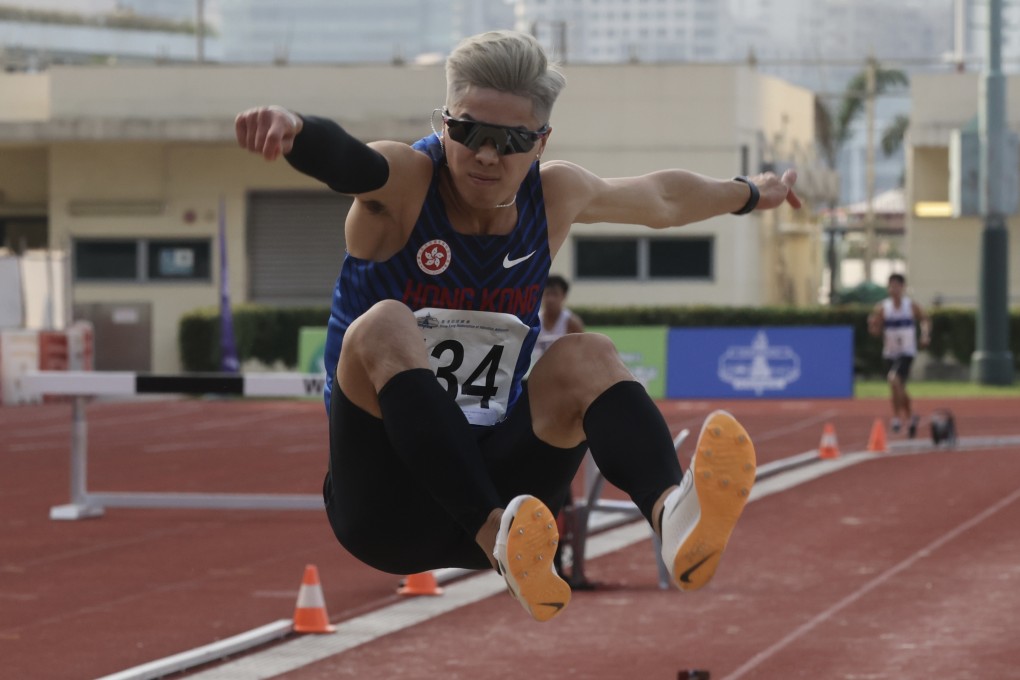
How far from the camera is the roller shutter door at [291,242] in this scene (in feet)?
107

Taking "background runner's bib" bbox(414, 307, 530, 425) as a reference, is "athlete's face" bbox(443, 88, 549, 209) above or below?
above

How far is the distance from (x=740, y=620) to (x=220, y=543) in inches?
173

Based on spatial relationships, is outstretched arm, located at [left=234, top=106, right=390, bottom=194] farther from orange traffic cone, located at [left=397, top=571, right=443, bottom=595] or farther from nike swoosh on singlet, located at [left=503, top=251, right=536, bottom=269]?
orange traffic cone, located at [left=397, top=571, right=443, bottom=595]

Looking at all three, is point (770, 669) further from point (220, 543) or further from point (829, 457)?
point (829, 457)

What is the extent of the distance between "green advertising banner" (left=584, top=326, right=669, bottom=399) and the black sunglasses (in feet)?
62.9

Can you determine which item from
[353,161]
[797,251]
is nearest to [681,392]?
[797,251]

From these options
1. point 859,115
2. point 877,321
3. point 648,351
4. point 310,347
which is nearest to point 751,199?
point 877,321

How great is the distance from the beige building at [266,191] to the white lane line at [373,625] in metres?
20.3

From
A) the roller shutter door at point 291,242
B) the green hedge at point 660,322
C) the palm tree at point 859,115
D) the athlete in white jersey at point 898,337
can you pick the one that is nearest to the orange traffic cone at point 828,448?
the athlete in white jersey at point 898,337

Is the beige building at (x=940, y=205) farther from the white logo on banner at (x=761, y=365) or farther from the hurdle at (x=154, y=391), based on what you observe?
the hurdle at (x=154, y=391)

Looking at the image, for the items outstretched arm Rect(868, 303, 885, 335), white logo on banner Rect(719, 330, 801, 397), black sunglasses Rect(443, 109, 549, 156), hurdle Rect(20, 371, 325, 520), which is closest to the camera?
black sunglasses Rect(443, 109, 549, 156)

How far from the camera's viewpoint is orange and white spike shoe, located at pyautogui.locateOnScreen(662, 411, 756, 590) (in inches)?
165

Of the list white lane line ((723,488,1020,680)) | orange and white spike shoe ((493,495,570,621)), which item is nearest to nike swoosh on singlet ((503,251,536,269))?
orange and white spike shoe ((493,495,570,621))

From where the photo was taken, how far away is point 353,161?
4.08 metres
